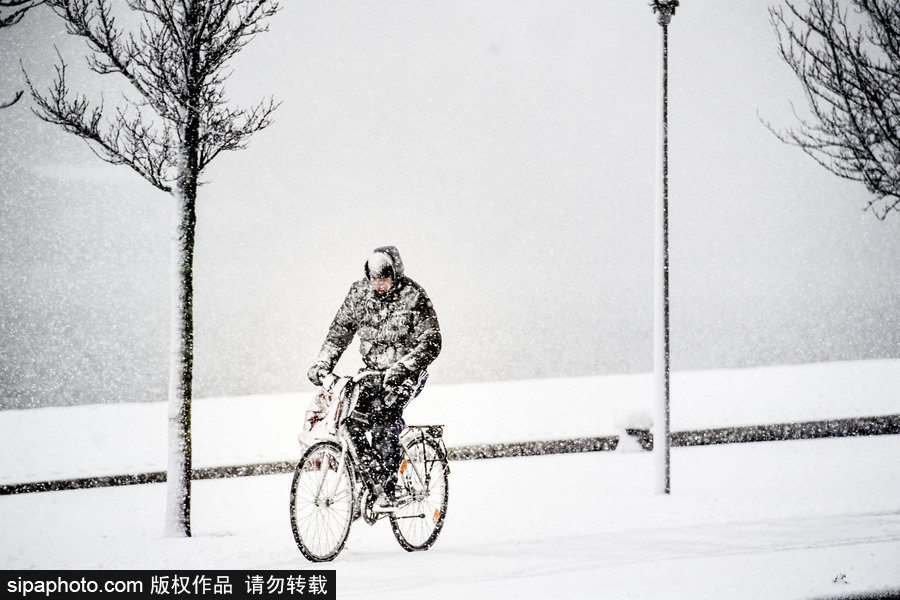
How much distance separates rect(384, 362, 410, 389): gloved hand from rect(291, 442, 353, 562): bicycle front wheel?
615mm

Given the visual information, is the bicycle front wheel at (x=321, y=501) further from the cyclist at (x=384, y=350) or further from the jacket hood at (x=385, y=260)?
the jacket hood at (x=385, y=260)

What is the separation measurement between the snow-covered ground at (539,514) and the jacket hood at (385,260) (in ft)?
7.35

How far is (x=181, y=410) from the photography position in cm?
883

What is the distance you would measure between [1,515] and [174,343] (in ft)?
10.8


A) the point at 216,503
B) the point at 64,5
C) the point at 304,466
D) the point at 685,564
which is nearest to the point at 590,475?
the point at 216,503

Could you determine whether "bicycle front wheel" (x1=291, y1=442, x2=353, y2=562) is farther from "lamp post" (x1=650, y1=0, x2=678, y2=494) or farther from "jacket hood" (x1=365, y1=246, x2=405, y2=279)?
"lamp post" (x1=650, y1=0, x2=678, y2=494)

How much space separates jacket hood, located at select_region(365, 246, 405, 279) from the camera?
727cm

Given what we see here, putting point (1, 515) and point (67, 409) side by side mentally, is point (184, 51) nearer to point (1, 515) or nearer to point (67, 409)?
point (1, 515)

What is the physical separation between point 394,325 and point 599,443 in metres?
8.82

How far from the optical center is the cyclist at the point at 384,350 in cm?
720

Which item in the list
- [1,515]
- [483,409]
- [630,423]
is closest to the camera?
[1,515]

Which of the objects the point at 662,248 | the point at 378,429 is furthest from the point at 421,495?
the point at 662,248

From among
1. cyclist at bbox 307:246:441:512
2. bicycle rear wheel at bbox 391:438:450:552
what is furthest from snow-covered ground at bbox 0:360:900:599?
cyclist at bbox 307:246:441:512

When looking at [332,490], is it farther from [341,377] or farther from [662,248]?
[662,248]
